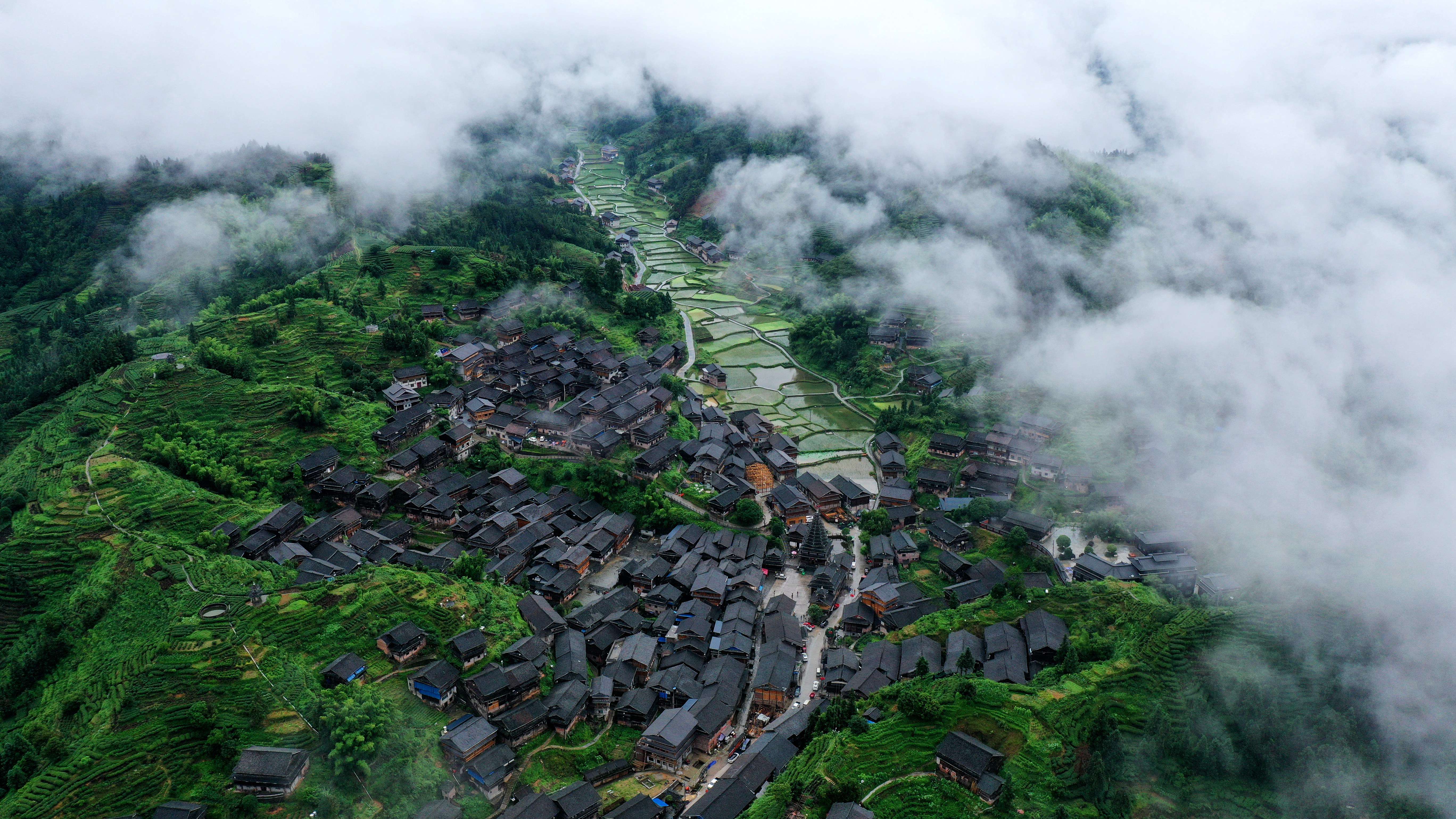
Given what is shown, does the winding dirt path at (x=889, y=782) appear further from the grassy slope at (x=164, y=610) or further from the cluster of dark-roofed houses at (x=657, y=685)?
the grassy slope at (x=164, y=610)

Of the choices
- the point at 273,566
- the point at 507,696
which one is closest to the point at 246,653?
the point at 273,566

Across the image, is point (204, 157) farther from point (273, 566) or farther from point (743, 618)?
point (743, 618)

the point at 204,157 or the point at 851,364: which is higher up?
the point at 204,157

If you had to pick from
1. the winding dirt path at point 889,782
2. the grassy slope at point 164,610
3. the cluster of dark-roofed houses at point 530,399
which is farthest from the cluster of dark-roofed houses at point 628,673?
the cluster of dark-roofed houses at point 530,399

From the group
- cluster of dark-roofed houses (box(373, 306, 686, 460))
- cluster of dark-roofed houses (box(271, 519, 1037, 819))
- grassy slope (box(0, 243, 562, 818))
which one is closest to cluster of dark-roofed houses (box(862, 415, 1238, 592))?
cluster of dark-roofed houses (box(271, 519, 1037, 819))

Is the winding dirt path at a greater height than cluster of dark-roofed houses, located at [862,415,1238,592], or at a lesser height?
greater

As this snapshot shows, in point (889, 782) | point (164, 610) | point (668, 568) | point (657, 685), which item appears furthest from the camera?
point (668, 568)

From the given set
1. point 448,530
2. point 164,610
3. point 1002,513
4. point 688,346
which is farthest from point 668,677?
point 688,346

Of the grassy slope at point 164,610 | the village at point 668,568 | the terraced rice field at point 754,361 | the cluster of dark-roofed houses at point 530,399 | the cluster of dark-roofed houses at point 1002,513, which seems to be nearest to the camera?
the grassy slope at point 164,610

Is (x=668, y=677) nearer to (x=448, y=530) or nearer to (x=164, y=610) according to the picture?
(x=448, y=530)

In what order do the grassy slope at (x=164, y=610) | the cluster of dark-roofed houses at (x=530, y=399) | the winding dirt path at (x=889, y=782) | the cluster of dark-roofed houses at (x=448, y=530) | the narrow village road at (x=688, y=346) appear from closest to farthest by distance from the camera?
the winding dirt path at (x=889, y=782), the grassy slope at (x=164, y=610), the cluster of dark-roofed houses at (x=448, y=530), the cluster of dark-roofed houses at (x=530, y=399), the narrow village road at (x=688, y=346)

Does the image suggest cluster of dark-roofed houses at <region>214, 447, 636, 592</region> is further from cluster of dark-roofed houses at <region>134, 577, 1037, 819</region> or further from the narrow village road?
the narrow village road
